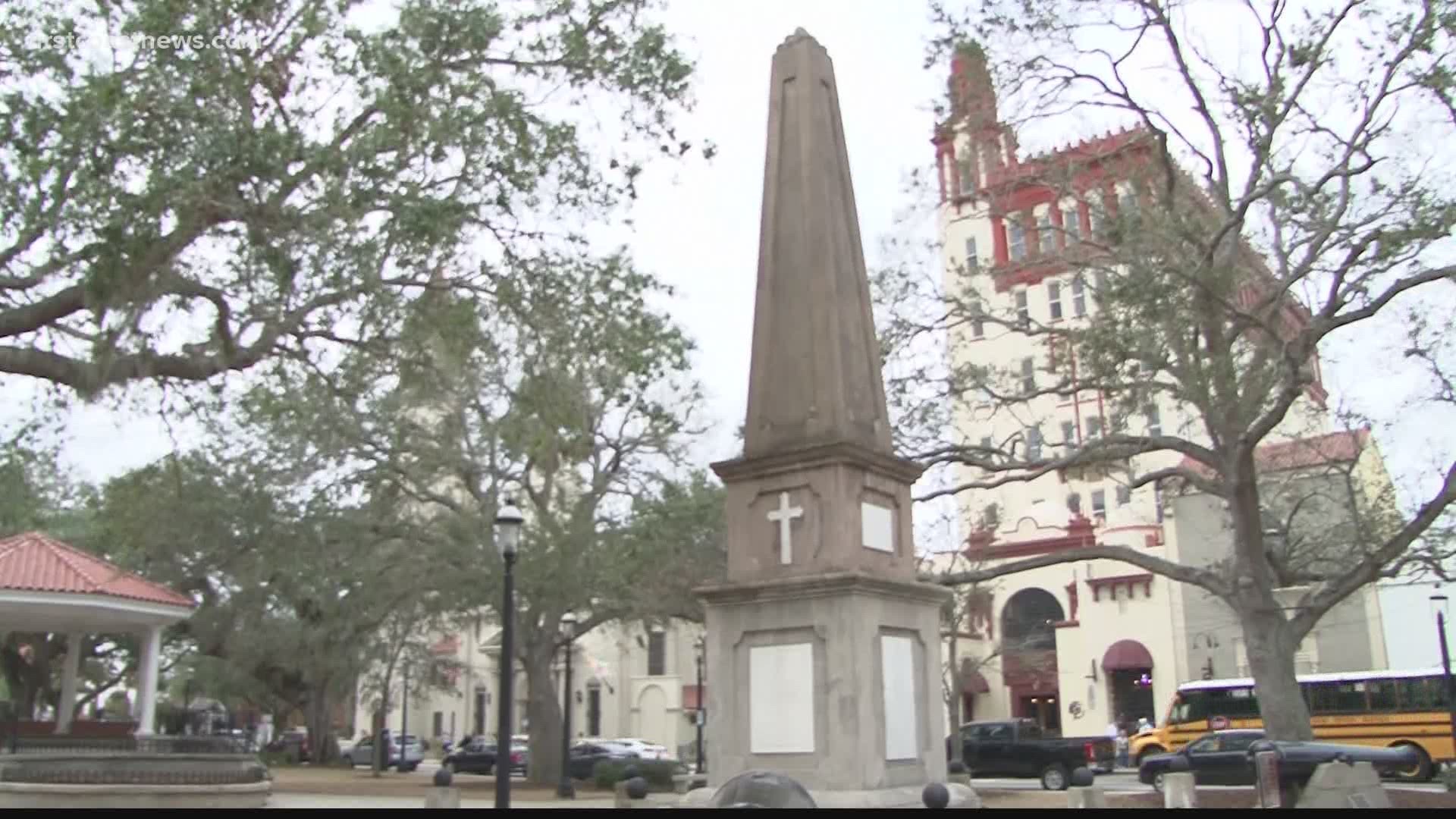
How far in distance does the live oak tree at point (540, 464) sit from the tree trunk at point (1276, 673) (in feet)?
34.9

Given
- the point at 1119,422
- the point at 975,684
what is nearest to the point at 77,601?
the point at 1119,422

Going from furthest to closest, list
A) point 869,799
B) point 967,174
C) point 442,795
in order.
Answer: point 967,174, point 442,795, point 869,799

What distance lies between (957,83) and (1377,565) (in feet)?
34.4

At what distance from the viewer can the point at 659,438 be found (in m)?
31.1

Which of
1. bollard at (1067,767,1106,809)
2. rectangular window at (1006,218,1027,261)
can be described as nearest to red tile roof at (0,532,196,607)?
bollard at (1067,767,1106,809)

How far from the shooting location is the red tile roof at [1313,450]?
78.0 feet

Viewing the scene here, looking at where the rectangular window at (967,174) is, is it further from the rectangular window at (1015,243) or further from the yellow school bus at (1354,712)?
the yellow school bus at (1354,712)

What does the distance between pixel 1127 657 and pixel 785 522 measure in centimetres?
3452

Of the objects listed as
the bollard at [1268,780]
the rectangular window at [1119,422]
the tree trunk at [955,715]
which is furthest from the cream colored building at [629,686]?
the bollard at [1268,780]

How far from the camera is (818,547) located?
39.3ft

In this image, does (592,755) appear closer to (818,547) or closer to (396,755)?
(396,755)

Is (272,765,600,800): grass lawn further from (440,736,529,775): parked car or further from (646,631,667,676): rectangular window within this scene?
(646,631,667,676): rectangular window

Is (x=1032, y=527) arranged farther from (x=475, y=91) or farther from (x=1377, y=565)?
(x=475, y=91)
